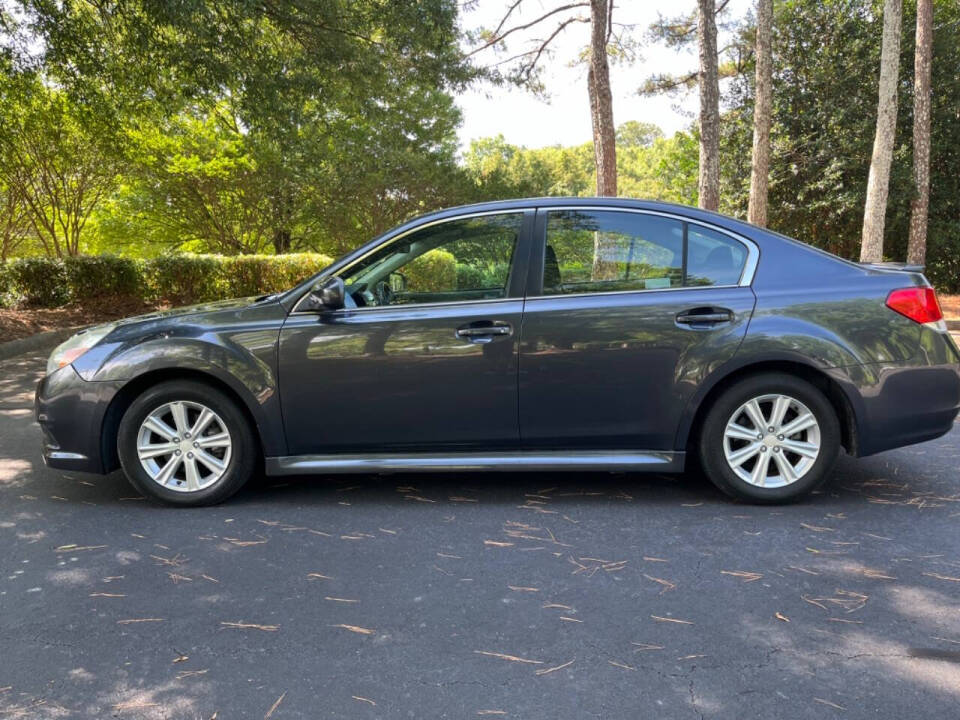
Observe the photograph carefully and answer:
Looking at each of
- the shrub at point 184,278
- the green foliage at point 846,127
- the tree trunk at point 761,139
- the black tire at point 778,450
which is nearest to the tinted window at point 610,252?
the black tire at point 778,450

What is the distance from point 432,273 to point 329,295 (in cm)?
63

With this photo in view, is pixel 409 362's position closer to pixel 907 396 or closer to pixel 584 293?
pixel 584 293

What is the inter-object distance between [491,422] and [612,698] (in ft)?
6.70

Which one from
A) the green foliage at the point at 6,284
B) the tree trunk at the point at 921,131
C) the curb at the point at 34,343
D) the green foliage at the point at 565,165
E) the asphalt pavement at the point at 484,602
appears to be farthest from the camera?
the green foliage at the point at 565,165

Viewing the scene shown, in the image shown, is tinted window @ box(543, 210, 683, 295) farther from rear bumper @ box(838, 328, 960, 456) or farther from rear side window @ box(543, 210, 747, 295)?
rear bumper @ box(838, 328, 960, 456)

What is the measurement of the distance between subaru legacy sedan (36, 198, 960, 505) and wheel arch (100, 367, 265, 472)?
0.01 metres

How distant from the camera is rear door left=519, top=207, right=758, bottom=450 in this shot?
4.33 m

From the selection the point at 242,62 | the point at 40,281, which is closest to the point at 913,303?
the point at 242,62

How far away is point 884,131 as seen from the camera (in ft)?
48.2

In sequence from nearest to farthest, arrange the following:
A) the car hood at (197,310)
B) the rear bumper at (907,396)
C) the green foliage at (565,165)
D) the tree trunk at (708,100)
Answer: the rear bumper at (907,396) → the car hood at (197,310) → the tree trunk at (708,100) → the green foliage at (565,165)

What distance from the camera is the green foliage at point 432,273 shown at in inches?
180

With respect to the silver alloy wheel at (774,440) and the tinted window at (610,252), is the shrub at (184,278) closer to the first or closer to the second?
the tinted window at (610,252)

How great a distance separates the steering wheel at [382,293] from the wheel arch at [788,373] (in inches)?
72.1

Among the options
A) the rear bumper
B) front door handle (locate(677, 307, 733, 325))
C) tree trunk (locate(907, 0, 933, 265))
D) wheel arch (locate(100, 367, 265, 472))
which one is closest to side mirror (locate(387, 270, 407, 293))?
wheel arch (locate(100, 367, 265, 472))
